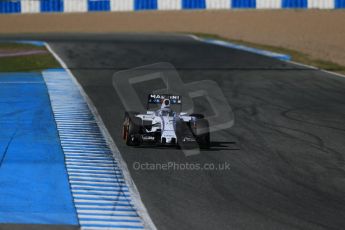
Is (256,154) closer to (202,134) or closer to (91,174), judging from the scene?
(202,134)

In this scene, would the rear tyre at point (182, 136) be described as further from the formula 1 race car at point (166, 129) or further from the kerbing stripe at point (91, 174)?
the kerbing stripe at point (91, 174)

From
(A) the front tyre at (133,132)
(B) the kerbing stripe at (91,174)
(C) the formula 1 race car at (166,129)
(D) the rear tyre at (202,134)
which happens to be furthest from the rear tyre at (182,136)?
Answer: (B) the kerbing stripe at (91,174)

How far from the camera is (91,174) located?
1117cm

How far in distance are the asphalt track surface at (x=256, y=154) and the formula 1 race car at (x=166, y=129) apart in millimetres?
201

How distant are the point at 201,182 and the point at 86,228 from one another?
258 centimetres

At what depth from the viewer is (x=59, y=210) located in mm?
9352

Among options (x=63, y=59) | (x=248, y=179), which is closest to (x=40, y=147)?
(x=248, y=179)

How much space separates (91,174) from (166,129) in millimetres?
2052

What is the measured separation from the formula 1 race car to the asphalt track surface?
0.20 m

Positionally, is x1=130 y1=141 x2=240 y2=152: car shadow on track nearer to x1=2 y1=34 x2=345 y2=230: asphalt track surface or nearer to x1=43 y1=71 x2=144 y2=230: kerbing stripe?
x1=2 y1=34 x2=345 y2=230: asphalt track surface

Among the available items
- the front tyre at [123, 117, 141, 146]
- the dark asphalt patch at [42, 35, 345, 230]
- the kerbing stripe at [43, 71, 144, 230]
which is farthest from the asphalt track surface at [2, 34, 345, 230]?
the kerbing stripe at [43, 71, 144, 230]

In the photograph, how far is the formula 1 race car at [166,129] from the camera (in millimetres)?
12797

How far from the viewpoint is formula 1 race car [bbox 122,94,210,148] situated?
42.0 feet

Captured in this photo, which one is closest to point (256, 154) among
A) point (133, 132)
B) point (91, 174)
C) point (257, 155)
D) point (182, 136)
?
point (257, 155)
